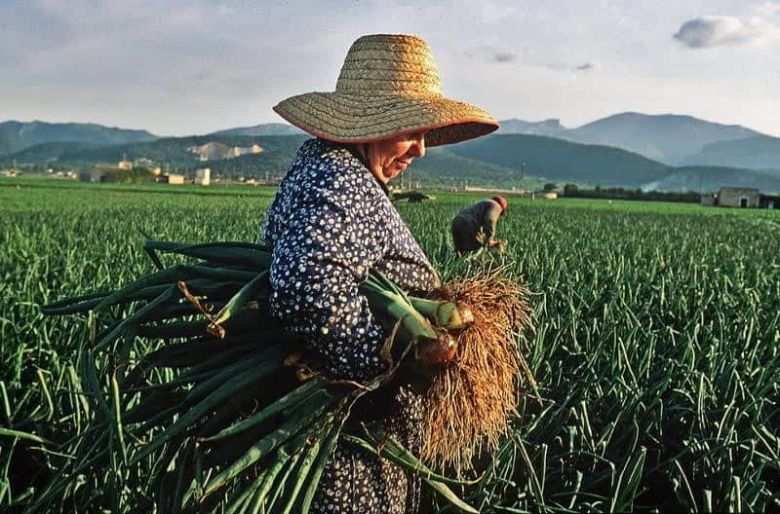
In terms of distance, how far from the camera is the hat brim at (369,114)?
1.74m

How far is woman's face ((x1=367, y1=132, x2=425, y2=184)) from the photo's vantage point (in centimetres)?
181

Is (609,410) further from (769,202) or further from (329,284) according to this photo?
(769,202)

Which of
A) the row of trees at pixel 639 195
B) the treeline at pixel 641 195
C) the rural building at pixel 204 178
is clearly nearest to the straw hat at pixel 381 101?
the row of trees at pixel 639 195

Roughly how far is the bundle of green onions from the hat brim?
318mm

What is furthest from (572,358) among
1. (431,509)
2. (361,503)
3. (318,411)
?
(318,411)

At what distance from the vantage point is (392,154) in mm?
1847

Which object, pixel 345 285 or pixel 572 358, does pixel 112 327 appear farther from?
pixel 572 358

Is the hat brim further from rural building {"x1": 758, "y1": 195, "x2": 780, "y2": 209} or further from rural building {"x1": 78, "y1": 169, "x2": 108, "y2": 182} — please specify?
rural building {"x1": 78, "y1": 169, "x2": 108, "y2": 182}

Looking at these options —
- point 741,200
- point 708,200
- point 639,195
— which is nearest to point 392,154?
point 639,195

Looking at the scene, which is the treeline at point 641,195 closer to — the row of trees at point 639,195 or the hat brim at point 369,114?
the row of trees at point 639,195

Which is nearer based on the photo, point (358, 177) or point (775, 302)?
point (358, 177)

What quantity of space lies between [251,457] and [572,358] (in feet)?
6.64

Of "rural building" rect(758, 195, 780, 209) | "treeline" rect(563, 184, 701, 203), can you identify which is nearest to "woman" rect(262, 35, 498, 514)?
"treeline" rect(563, 184, 701, 203)

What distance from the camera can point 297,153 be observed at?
1.80 meters
